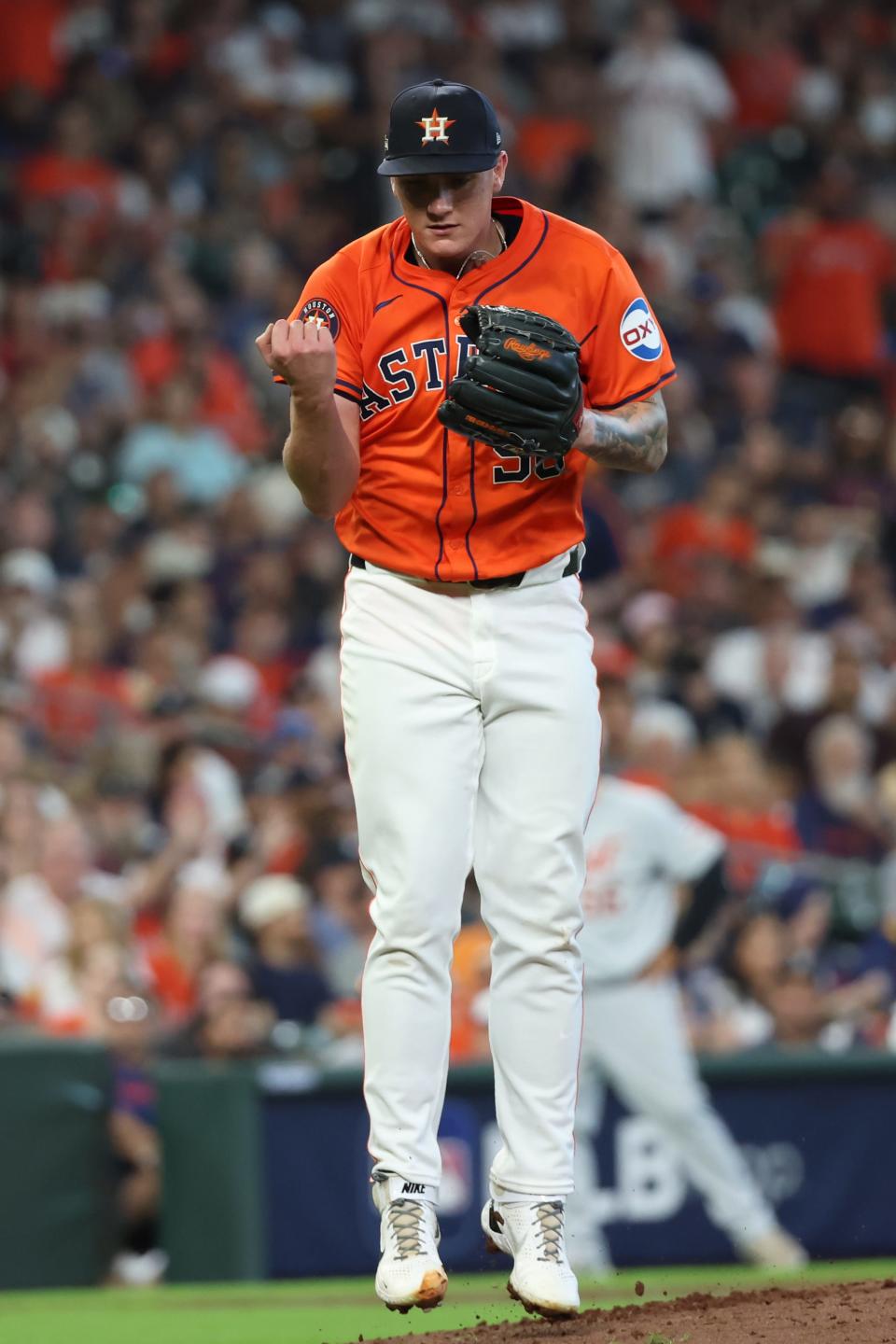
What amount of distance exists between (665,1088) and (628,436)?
3882mm

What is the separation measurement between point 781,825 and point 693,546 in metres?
2.37

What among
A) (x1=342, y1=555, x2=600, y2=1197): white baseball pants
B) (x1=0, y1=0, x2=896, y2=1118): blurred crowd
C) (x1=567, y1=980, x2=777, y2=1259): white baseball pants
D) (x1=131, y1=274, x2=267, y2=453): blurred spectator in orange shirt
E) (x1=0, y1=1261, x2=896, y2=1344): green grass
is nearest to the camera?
(x1=342, y1=555, x2=600, y2=1197): white baseball pants

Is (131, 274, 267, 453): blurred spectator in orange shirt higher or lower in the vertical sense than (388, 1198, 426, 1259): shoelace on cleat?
higher

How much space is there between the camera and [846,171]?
50.9 ft

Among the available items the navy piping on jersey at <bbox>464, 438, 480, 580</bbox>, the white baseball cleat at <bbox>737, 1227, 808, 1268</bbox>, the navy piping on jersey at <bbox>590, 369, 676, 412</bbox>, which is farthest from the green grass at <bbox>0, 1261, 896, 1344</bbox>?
the navy piping on jersey at <bbox>590, 369, 676, 412</bbox>

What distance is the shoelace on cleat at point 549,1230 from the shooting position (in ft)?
14.4

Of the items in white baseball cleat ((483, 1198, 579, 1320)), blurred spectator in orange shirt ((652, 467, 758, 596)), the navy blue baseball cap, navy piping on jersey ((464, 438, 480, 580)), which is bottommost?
white baseball cleat ((483, 1198, 579, 1320))

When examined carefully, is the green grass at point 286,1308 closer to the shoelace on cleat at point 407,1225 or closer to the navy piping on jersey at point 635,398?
the shoelace on cleat at point 407,1225

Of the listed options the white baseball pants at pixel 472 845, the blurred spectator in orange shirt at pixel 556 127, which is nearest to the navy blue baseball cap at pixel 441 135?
the white baseball pants at pixel 472 845

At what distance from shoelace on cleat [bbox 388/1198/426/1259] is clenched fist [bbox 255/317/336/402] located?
156 centimetres

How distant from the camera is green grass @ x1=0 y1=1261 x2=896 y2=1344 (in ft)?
20.3

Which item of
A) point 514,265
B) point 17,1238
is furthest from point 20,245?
point 514,265

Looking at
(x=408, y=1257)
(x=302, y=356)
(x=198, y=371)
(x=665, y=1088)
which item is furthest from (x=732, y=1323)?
(x=198, y=371)

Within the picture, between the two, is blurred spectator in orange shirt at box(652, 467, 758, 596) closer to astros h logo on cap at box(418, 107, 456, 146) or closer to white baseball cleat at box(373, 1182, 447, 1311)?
astros h logo on cap at box(418, 107, 456, 146)
